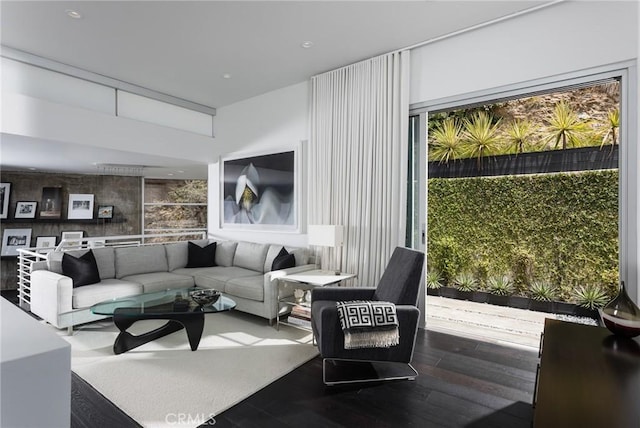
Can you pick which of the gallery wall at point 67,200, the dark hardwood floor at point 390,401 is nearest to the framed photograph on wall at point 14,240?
the gallery wall at point 67,200

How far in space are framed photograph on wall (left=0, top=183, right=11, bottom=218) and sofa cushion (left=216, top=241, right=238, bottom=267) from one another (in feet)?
12.1

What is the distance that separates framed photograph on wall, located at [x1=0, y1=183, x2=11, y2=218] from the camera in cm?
571

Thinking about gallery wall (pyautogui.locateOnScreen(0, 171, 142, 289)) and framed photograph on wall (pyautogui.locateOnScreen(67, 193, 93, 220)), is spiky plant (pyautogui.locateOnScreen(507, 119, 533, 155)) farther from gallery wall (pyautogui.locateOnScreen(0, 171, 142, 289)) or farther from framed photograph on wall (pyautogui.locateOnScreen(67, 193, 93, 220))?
framed photograph on wall (pyautogui.locateOnScreen(67, 193, 93, 220))

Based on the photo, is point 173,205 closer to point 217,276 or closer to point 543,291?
point 217,276

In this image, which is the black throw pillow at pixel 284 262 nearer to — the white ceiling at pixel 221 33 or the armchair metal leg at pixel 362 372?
the armchair metal leg at pixel 362 372

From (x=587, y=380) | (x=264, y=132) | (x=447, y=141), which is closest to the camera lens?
(x=587, y=380)

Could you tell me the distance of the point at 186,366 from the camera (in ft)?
9.19

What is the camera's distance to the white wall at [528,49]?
2695mm

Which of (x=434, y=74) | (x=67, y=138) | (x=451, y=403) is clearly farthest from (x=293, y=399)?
(x=67, y=138)

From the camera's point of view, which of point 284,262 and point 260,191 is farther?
point 260,191

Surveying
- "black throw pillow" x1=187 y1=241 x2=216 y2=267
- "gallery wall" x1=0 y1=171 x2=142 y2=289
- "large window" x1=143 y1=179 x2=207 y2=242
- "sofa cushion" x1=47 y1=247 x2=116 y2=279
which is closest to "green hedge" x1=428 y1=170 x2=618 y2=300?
"black throw pillow" x1=187 y1=241 x2=216 y2=267

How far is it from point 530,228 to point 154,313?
4.86 m

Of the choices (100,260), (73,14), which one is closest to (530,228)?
(100,260)

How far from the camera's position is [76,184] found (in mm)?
6551
